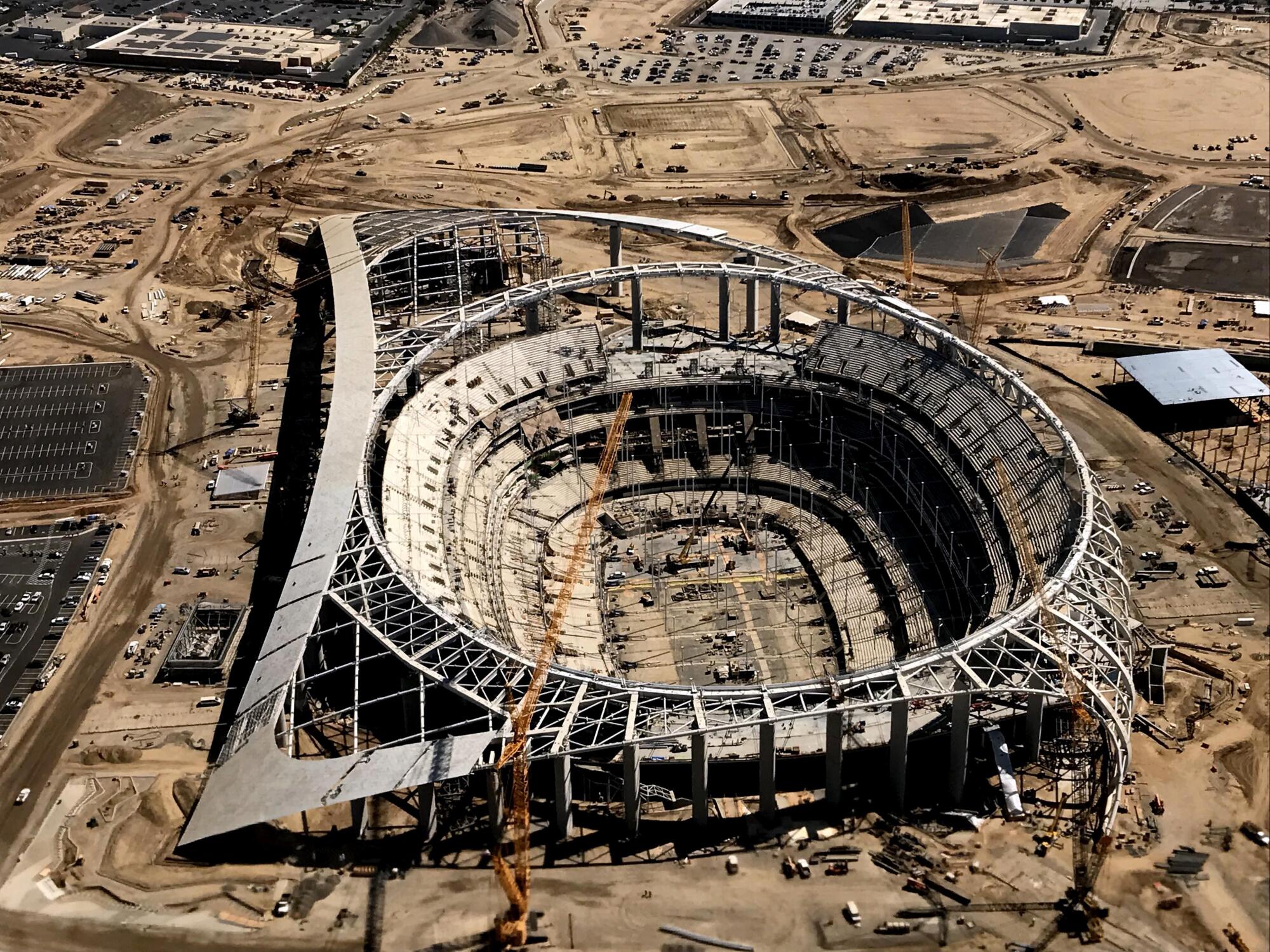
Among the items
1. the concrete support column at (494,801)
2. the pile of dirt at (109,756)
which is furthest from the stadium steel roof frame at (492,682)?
the pile of dirt at (109,756)

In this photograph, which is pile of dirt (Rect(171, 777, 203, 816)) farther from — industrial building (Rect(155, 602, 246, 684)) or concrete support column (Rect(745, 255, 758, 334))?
concrete support column (Rect(745, 255, 758, 334))

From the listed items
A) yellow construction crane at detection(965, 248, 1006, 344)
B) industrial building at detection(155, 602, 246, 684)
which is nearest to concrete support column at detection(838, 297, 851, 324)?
yellow construction crane at detection(965, 248, 1006, 344)

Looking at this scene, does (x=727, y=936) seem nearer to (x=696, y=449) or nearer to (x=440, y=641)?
(x=440, y=641)

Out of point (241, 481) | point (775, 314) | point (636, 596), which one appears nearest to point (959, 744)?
point (636, 596)

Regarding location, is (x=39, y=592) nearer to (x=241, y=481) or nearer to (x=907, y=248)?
(x=241, y=481)

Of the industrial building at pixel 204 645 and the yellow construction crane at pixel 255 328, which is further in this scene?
the yellow construction crane at pixel 255 328

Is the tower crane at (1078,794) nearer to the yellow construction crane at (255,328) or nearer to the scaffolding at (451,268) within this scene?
the scaffolding at (451,268)
